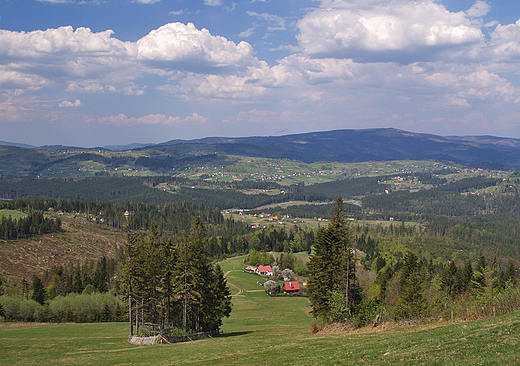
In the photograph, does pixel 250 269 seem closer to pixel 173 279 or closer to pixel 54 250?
pixel 54 250

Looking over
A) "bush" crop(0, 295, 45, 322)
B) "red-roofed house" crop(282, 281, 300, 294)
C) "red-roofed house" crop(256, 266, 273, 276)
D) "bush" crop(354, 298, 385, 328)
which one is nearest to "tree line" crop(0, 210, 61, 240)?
"bush" crop(0, 295, 45, 322)

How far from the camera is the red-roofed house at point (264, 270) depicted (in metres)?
139

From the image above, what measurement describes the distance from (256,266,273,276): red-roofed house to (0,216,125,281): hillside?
1921 inches

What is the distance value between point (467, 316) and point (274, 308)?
6225cm

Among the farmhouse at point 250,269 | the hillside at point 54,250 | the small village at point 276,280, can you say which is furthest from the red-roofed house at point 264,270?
the hillside at point 54,250

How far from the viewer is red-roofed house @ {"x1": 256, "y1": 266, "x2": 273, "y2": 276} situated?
13900cm

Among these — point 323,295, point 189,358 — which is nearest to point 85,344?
point 189,358

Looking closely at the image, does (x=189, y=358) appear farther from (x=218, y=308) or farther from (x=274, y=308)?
(x=274, y=308)

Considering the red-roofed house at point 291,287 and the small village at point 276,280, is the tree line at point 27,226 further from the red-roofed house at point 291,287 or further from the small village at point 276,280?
the red-roofed house at point 291,287

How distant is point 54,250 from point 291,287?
340 ft

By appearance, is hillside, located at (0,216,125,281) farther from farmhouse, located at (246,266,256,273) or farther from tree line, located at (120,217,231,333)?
tree line, located at (120,217,231,333)

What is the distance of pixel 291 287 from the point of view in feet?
387

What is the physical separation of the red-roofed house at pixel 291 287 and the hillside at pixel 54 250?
2094 inches

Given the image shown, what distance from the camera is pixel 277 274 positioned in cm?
13862
